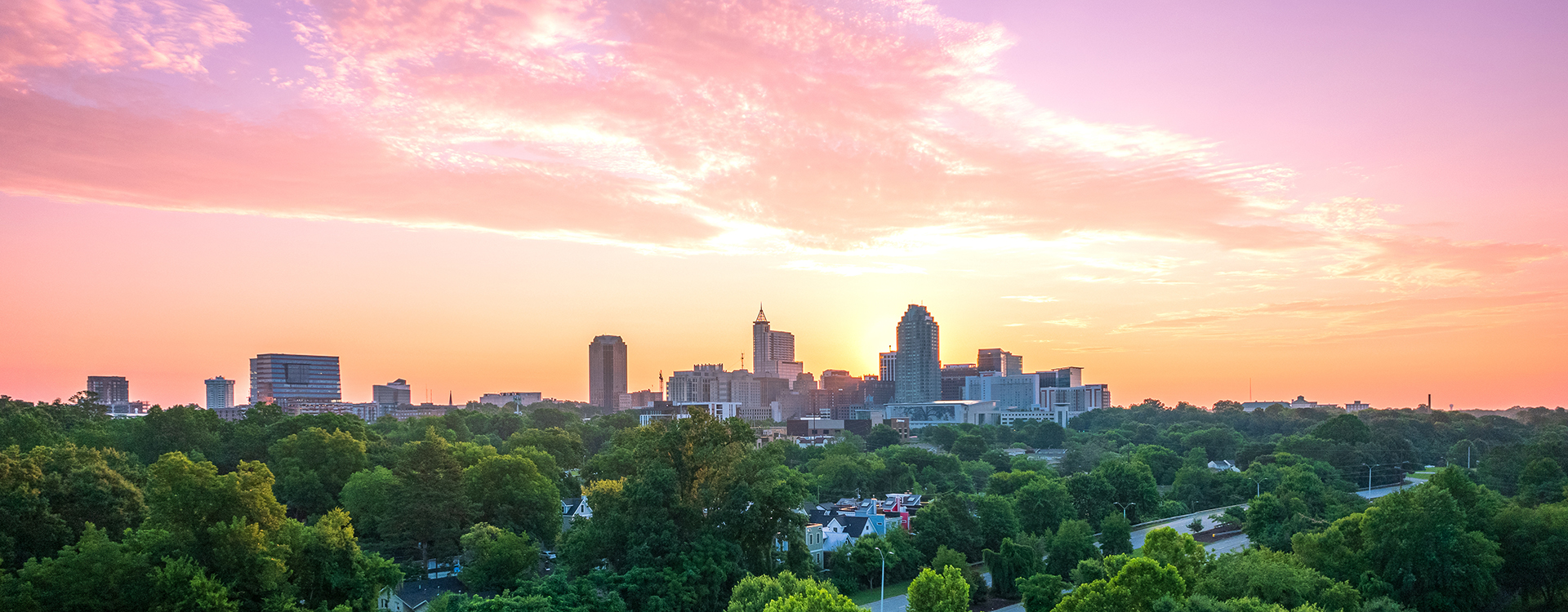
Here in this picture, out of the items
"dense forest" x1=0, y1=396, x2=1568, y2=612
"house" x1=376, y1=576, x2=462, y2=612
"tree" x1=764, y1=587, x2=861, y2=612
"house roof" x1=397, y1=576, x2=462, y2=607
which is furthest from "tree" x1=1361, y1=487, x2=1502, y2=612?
"house roof" x1=397, y1=576, x2=462, y2=607

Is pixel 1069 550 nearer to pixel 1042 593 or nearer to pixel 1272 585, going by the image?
pixel 1042 593

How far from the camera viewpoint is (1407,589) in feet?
119

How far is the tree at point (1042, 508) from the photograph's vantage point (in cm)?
5369

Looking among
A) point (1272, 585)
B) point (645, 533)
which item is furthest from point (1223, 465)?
point (645, 533)

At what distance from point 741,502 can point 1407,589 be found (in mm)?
26086

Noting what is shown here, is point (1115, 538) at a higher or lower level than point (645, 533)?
lower

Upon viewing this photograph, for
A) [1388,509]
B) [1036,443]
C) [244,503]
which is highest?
[244,503]

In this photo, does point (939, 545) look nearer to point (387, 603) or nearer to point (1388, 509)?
point (1388, 509)

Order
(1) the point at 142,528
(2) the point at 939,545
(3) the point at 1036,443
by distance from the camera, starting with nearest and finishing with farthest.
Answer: (1) the point at 142,528, (2) the point at 939,545, (3) the point at 1036,443

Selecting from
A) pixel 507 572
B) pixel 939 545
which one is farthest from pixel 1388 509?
pixel 507 572

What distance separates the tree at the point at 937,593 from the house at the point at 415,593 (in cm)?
1884

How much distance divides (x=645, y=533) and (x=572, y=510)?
26404 mm

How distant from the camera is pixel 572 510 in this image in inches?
2354

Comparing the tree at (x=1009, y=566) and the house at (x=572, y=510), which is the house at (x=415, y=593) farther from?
the tree at (x=1009, y=566)
